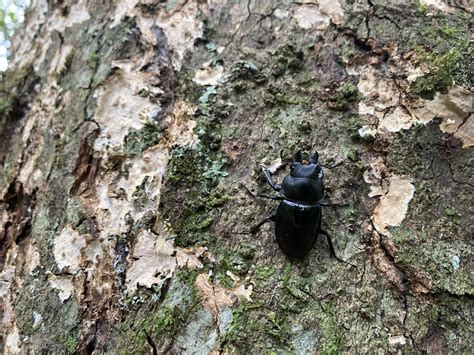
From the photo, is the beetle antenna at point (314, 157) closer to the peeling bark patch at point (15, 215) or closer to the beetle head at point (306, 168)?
the beetle head at point (306, 168)

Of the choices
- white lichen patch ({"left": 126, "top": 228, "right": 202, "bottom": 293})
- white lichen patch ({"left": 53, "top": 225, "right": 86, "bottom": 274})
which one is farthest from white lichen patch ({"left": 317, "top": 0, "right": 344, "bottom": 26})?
white lichen patch ({"left": 53, "top": 225, "right": 86, "bottom": 274})

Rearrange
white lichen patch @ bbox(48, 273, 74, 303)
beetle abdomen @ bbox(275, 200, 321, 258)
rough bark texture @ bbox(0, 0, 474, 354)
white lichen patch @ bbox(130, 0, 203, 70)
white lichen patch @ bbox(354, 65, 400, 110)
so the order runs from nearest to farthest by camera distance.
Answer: rough bark texture @ bbox(0, 0, 474, 354)
beetle abdomen @ bbox(275, 200, 321, 258)
white lichen patch @ bbox(48, 273, 74, 303)
white lichen patch @ bbox(354, 65, 400, 110)
white lichen patch @ bbox(130, 0, 203, 70)

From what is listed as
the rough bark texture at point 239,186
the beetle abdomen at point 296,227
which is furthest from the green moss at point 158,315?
the beetle abdomen at point 296,227

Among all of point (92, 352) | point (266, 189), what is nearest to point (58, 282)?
point (92, 352)

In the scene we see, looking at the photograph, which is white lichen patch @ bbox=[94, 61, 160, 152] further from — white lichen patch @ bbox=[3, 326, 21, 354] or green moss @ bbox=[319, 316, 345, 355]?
green moss @ bbox=[319, 316, 345, 355]

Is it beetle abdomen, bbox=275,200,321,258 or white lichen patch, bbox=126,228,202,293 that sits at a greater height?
beetle abdomen, bbox=275,200,321,258

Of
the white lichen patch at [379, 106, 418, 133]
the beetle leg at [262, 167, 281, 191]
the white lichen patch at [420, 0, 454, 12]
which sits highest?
the white lichen patch at [420, 0, 454, 12]

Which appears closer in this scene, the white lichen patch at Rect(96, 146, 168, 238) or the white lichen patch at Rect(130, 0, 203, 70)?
the white lichen patch at Rect(96, 146, 168, 238)
